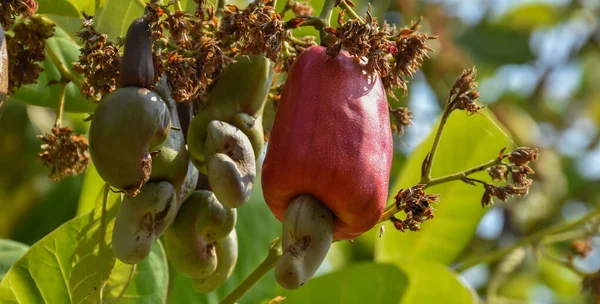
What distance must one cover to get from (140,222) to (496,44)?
270 cm

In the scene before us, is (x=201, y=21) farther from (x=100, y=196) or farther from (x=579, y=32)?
(x=579, y=32)

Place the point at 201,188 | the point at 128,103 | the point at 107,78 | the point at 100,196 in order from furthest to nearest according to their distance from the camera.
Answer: the point at 100,196, the point at 201,188, the point at 107,78, the point at 128,103

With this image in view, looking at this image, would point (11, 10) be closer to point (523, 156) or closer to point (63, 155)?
point (63, 155)

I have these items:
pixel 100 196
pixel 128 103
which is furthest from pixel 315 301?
pixel 128 103

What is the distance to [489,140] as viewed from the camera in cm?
192

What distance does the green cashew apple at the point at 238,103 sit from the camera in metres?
1.19

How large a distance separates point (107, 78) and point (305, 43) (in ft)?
1.05

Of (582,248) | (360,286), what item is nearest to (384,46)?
(360,286)

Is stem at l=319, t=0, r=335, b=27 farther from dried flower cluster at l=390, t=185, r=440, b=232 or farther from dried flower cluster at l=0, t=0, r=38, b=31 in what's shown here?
dried flower cluster at l=0, t=0, r=38, b=31

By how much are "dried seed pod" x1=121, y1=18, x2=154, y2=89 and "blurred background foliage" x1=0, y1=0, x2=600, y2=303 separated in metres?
0.35

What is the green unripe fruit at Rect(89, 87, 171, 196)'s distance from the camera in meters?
1.02

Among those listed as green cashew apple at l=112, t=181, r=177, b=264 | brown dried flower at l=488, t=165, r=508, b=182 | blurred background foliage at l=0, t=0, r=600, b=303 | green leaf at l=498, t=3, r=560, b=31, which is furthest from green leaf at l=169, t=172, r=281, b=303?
green leaf at l=498, t=3, r=560, b=31

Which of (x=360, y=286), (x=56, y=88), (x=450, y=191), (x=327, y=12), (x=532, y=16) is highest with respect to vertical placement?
(x=327, y=12)

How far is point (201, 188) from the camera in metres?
1.28
